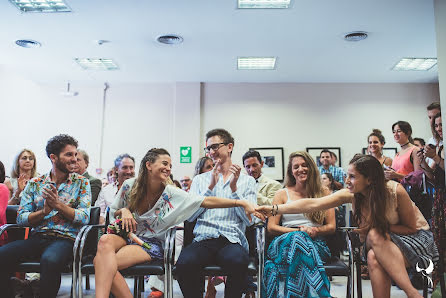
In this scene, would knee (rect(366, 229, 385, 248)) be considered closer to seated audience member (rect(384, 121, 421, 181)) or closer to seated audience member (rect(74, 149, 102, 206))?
seated audience member (rect(384, 121, 421, 181))

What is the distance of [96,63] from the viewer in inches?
256

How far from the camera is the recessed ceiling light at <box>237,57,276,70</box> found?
624 cm

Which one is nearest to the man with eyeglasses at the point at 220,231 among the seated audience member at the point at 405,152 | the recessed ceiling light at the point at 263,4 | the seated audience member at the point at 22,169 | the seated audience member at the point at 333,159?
the seated audience member at the point at 405,152

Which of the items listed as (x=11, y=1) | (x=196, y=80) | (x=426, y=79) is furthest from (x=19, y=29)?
(x=426, y=79)

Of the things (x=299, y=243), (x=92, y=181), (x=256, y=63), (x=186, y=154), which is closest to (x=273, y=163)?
(x=186, y=154)

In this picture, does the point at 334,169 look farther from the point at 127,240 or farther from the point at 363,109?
the point at 127,240

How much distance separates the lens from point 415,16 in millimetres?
4688

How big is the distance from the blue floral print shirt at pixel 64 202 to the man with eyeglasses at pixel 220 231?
857 millimetres

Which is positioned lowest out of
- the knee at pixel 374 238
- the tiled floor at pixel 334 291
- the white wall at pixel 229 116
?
the tiled floor at pixel 334 291

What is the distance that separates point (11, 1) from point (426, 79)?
7.00 metres

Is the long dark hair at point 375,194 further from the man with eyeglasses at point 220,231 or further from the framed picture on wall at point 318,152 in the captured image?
the framed picture on wall at point 318,152

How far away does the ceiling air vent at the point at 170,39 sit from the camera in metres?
5.35

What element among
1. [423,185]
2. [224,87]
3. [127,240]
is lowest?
[127,240]

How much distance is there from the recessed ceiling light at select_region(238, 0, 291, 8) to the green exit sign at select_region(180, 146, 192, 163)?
329 cm
